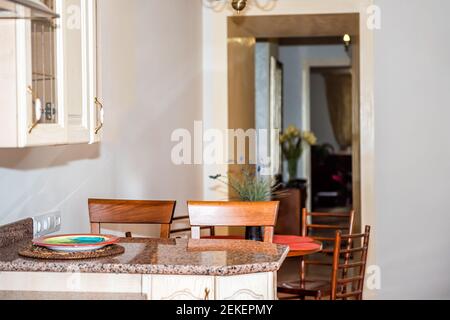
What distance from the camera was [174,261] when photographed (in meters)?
2.25

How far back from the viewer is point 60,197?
3.27 metres

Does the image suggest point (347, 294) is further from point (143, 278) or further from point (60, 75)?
point (60, 75)

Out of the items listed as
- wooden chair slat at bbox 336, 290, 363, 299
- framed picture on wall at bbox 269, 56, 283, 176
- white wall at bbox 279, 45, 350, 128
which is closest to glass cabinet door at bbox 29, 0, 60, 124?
wooden chair slat at bbox 336, 290, 363, 299

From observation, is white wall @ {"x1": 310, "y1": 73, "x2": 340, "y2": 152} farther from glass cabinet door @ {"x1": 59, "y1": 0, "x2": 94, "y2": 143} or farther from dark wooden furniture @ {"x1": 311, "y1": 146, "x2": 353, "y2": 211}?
glass cabinet door @ {"x1": 59, "y1": 0, "x2": 94, "y2": 143}

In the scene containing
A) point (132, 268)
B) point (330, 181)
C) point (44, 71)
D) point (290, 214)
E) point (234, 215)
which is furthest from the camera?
point (330, 181)

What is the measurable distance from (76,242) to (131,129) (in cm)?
177

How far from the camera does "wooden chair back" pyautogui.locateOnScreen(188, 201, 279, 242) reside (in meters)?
2.93

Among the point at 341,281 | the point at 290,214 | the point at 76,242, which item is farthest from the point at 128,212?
the point at 290,214

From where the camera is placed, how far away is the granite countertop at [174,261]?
218cm

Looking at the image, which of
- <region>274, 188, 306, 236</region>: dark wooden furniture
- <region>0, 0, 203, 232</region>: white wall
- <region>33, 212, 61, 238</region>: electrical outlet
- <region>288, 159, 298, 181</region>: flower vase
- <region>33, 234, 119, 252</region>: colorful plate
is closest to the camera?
<region>33, 234, 119, 252</region>: colorful plate

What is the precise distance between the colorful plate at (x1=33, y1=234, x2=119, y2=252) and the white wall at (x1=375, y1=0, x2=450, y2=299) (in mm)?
3549

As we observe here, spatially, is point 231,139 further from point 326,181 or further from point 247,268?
point 326,181

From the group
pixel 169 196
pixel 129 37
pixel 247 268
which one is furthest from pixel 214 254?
pixel 169 196

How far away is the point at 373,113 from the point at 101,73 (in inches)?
105
